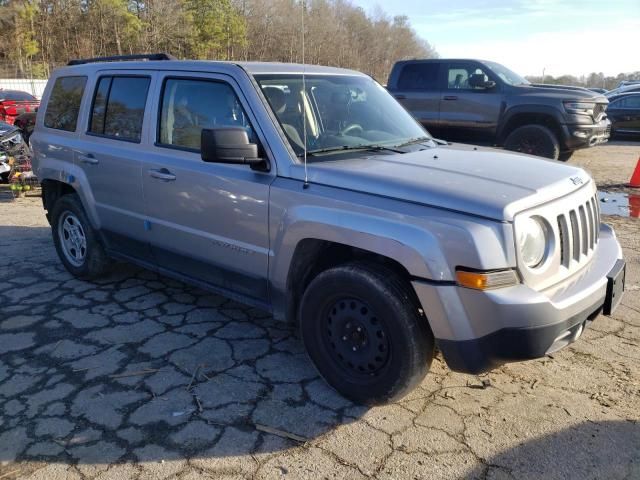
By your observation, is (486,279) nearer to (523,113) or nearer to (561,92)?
(523,113)

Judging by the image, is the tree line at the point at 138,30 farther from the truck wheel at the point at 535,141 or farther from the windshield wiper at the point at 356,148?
the windshield wiper at the point at 356,148

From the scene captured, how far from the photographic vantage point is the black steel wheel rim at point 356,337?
2.92m

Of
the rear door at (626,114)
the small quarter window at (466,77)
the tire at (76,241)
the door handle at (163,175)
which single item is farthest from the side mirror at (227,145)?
the rear door at (626,114)

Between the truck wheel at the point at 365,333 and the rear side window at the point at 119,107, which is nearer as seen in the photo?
the truck wheel at the point at 365,333

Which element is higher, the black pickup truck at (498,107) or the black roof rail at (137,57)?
the black roof rail at (137,57)

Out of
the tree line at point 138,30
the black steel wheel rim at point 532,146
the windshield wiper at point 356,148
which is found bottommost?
the black steel wheel rim at point 532,146

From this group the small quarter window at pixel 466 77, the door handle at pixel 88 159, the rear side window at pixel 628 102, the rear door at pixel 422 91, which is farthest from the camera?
the rear side window at pixel 628 102

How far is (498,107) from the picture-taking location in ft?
32.9

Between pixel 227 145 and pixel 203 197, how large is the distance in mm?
653

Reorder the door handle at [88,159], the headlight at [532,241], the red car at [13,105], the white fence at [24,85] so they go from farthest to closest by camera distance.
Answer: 1. the white fence at [24,85]
2. the red car at [13,105]
3. the door handle at [88,159]
4. the headlight at [532,241]

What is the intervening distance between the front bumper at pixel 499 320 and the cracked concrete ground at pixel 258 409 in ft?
1.65

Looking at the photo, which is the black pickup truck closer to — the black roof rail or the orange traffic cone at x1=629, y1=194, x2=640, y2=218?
the orange traffic cone at x1=629, y1=194, x2=640, y2=218

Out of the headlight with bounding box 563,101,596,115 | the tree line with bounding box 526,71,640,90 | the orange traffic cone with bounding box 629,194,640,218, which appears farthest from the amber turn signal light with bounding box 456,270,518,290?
the tree line with bounding box 526,71,640,90

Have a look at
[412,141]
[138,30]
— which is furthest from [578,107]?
[138,30]
